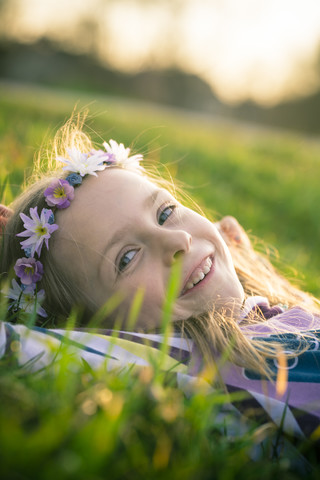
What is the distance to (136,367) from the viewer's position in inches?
54.2

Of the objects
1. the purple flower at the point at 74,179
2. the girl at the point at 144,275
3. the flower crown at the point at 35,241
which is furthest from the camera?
the purple flower at the point at 74,179

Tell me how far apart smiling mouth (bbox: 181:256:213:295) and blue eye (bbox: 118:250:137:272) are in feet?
0.79

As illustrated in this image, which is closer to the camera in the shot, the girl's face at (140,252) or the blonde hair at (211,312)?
the blonde hair at (211,312)

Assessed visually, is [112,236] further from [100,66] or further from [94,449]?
[100,66]

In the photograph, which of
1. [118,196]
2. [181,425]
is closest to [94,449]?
[181,425]

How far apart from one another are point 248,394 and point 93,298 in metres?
0.73

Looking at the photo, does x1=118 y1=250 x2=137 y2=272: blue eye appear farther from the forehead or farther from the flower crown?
the flower crown

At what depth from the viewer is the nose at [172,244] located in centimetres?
181

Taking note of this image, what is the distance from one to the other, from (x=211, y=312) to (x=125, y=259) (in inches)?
15.1

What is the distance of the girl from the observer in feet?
5.21

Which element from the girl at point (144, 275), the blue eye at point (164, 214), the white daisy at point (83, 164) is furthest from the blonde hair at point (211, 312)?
the blue eye at point (164, 214)

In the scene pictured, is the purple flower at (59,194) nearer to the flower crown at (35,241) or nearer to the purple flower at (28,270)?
the flower crown at (35,241)

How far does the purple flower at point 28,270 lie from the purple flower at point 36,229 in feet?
0.14

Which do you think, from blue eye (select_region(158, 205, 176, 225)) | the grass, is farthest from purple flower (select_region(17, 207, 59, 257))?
the grass
